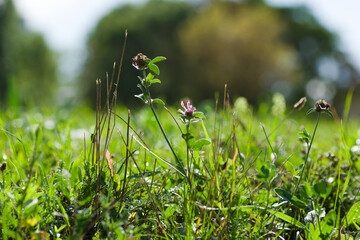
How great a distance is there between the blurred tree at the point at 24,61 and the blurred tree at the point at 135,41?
3644 millimetres

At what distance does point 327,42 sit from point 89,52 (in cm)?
1728

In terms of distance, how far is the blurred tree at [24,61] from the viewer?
2066 centimetres

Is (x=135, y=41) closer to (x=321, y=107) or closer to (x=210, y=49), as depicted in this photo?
(x=210, y=49)

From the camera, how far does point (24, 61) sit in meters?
23.7

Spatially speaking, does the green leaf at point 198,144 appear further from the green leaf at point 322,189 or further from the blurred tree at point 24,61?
the blurred tree at point 24,61

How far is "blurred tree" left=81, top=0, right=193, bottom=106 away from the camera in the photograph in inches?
789

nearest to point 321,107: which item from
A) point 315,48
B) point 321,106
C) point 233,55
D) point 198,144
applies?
point 321,106

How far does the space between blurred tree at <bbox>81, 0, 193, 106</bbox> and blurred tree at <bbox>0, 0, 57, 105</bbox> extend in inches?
143

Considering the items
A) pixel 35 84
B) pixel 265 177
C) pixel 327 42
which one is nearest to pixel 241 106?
pixel 265 177

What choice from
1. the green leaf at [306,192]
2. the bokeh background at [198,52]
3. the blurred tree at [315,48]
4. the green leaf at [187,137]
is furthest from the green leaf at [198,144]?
the blurred tree at [315,48]

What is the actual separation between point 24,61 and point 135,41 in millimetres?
7685

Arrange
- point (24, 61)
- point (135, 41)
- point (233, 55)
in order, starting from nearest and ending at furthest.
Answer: point (233, 55)
point (135, 41)
point (24, 61)

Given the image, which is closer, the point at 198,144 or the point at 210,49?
the point at 198,144

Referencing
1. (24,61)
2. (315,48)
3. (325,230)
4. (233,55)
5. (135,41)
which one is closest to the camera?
(325,230)
